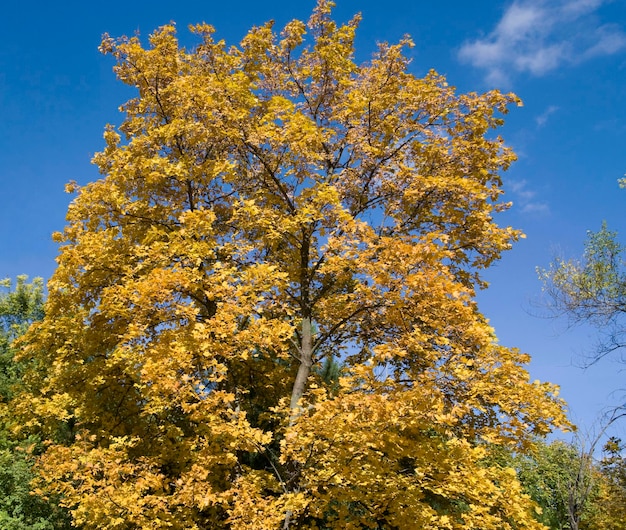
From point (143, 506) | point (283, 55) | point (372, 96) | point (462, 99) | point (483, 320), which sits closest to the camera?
point (143, 506)

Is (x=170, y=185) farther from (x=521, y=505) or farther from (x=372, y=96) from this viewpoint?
(x=521, y=505)

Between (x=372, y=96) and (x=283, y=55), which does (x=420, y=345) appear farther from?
(x=283, y=55)

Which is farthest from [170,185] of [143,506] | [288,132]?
[143,506]

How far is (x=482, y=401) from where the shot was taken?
7.58 m

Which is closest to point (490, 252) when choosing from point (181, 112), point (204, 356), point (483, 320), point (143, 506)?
point (483, 320)

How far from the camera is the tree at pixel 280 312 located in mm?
6945

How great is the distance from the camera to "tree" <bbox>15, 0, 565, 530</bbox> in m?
6.95

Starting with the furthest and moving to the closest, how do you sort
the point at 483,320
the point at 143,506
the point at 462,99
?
the point at 462,99 → the point at 483,320 → the point at 143,506

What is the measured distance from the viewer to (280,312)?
966 cm

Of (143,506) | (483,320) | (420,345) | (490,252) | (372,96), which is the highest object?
(372,96)

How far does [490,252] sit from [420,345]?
135 inches

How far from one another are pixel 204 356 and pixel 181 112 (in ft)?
16.4

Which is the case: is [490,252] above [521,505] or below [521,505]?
above

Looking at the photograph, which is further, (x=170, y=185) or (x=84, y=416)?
(x=170, y=185)
